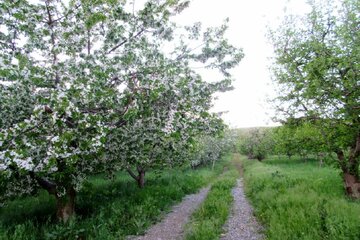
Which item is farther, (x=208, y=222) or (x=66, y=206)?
(x=66, y=206)

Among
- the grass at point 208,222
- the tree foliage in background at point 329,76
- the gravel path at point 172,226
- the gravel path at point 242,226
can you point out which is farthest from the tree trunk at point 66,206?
the tree foliage in background at point 329,76

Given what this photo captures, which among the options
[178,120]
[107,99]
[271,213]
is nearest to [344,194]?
[271,213]

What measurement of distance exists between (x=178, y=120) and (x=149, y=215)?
609 cm

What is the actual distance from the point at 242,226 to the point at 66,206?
7.70 meters

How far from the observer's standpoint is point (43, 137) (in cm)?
708

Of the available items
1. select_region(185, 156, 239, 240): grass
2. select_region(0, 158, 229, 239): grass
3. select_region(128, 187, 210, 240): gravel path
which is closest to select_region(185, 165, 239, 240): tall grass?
select_region(185, 156, 239, 240): grass

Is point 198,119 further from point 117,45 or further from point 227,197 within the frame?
point 227,197

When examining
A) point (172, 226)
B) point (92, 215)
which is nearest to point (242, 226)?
point (172, 226)

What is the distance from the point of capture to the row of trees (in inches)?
269

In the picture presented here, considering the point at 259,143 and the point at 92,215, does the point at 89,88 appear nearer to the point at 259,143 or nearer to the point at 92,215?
the point at 92,215

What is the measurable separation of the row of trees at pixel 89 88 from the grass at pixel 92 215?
1300 millimetres

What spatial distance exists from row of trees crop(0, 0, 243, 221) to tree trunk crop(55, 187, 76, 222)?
0.14 feet

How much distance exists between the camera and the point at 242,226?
9797 millimetres

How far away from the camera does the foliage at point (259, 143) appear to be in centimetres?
4885
